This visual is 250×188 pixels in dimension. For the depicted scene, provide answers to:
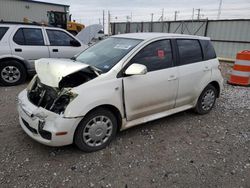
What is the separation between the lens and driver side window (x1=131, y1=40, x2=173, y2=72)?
3.44 m

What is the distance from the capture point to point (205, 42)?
4508 mm

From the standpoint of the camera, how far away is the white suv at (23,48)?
6066 mm

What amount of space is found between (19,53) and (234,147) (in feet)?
18.8

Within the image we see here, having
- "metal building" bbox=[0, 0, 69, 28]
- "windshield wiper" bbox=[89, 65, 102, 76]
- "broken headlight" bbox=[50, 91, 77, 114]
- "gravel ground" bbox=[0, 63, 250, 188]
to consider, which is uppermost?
"metal building" bbox=[0, 0, 69, 28]

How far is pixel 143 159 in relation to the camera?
3.04 m

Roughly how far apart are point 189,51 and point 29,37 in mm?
4652

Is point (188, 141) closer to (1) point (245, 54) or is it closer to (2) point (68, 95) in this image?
(2) point (68, 95)

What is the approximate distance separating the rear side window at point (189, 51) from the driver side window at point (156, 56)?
0.92 feet

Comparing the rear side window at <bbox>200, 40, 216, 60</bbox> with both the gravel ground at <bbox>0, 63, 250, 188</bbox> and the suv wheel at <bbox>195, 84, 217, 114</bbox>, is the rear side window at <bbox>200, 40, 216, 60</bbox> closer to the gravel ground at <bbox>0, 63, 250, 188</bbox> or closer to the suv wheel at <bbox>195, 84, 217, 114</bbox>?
the suv wheel at <bbox>195, 84, 217, 114</bbox>

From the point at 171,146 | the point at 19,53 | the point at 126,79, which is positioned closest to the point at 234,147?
the point at 171,146

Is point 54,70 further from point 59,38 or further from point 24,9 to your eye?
point 24,9

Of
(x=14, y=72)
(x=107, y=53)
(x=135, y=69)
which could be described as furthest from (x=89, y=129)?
(x=14, y=72)

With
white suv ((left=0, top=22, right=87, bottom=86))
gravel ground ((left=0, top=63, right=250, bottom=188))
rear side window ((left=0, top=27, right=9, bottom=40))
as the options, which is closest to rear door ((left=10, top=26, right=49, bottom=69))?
white suv ((left=0, top=22, right=87, bottom=86))

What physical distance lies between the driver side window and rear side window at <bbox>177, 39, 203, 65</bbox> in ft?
0.92
